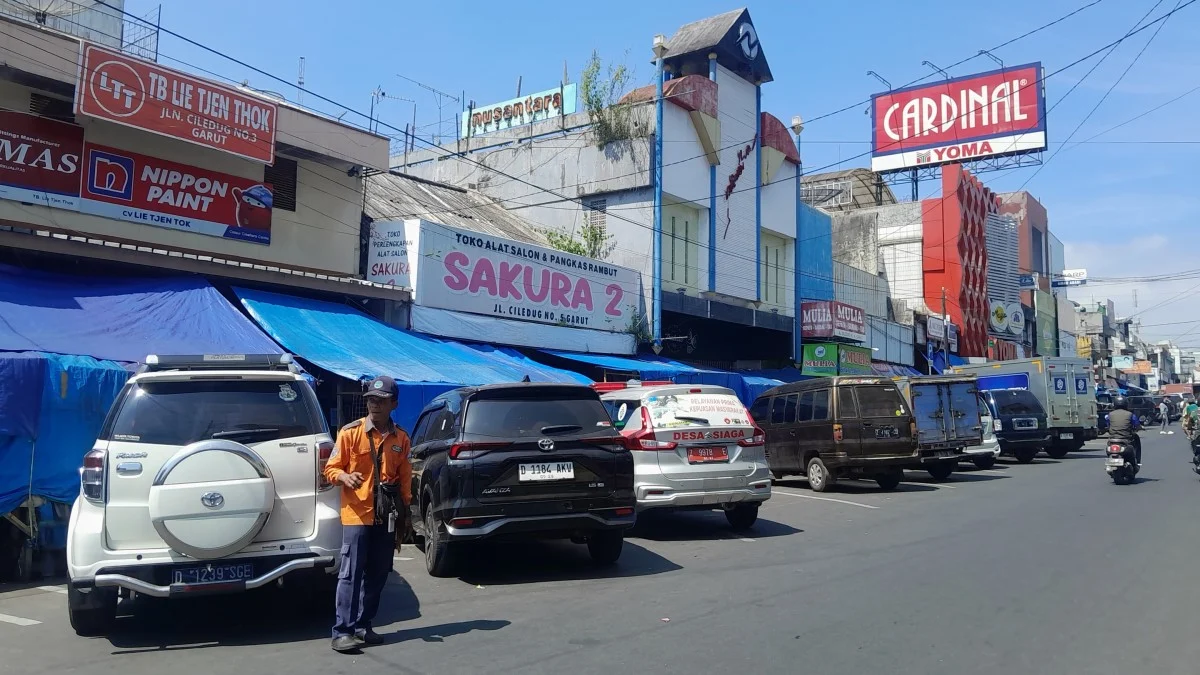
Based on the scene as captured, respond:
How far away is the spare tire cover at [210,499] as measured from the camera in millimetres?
5520

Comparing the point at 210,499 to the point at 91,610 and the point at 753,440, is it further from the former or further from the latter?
the point at 753,440

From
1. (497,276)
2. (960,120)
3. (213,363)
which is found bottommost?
(213,363)

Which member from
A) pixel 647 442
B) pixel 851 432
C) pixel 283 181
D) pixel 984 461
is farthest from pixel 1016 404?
pixel 283 181

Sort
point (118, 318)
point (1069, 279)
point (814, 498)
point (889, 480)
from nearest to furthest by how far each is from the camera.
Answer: point (118, 318), point (814, 498), point (889, 480), point (1069, 279)

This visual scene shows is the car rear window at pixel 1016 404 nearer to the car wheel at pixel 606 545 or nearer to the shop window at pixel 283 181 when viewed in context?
the car wheel at pixel 606 545

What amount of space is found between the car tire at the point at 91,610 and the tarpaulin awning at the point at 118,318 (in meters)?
4.34

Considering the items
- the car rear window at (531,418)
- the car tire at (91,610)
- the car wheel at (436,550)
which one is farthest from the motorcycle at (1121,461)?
the car tire at (91,610)

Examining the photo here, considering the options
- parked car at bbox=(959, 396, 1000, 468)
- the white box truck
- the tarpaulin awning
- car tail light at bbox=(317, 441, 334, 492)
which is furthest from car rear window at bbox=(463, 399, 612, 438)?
the white box truck

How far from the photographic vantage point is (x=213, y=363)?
6.30m

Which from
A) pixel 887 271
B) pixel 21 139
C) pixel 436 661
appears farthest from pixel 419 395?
pixel 887 271

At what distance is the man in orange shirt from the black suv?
163 cm

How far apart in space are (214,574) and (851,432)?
11.5m

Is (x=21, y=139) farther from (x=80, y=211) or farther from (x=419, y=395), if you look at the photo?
(x=419, y=395)

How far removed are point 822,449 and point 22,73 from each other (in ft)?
44.3
